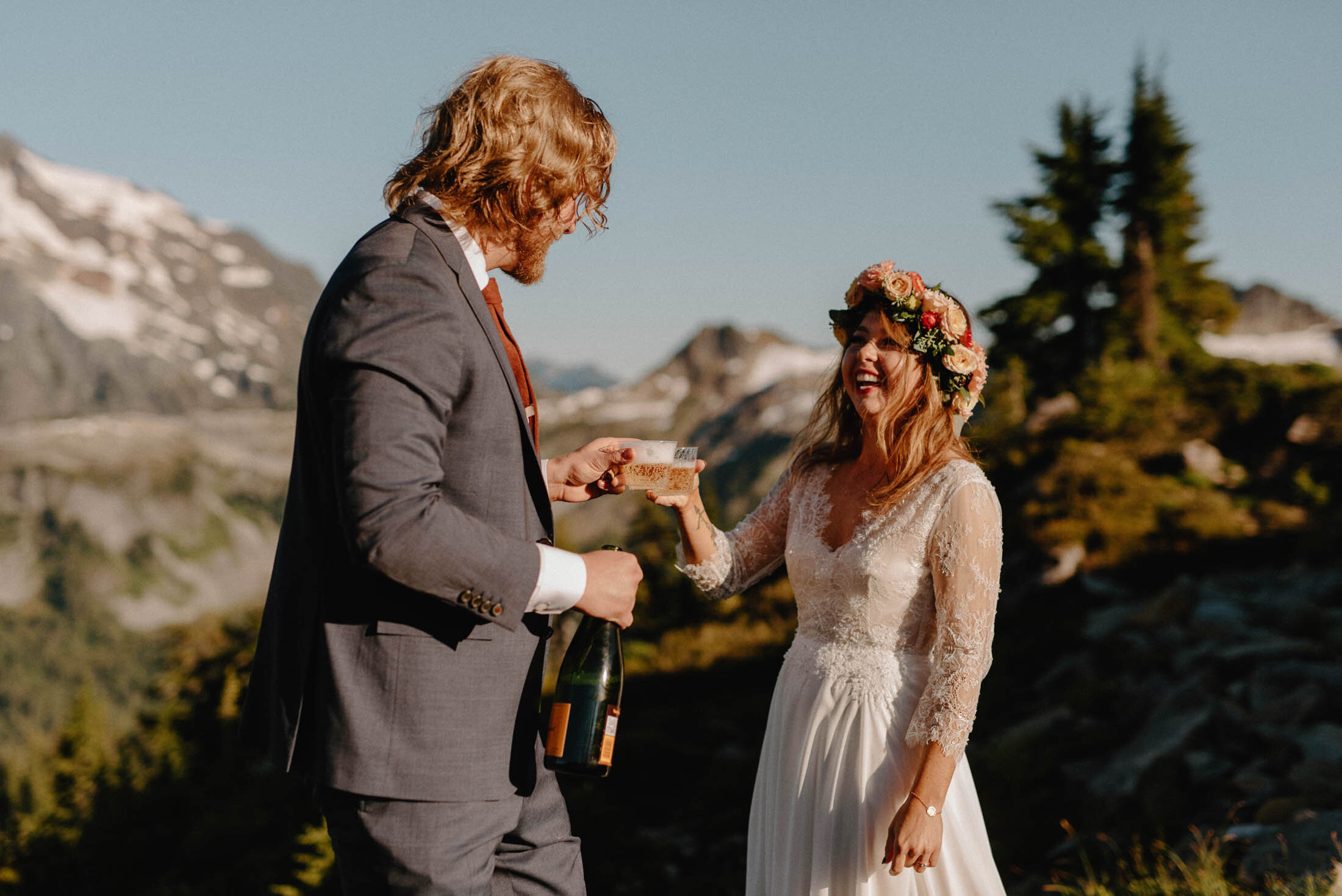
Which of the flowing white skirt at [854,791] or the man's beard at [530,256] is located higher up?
the man's beard at [530,256]

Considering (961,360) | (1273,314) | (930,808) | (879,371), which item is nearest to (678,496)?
(879,371)

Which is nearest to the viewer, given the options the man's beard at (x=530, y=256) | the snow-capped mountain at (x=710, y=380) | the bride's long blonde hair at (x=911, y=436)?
the man's beard at (x=530, y=256)

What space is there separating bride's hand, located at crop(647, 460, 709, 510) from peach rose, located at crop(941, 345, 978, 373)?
0.97 meters

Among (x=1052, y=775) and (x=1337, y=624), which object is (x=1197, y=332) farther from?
(x=1052, y=775)

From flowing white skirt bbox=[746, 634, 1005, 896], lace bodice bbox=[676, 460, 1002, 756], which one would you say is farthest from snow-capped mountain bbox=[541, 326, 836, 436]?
flowing white skirt bbox=[746, 634, 1005, 896]

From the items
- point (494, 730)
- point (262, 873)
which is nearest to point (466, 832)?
point (494, 730)

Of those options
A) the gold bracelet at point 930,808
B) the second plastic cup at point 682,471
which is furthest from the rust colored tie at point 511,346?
the gold bracelet at point 930,808

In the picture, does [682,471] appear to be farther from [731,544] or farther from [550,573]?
[550,573]

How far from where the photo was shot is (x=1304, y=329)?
36.7m

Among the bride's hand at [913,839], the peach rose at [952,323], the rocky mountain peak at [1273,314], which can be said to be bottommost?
the bride's hand at [913,839]

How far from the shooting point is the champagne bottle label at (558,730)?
260 centimetres

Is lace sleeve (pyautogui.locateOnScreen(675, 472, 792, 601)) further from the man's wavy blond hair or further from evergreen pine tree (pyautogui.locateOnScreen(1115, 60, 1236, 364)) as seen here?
evergreen pine tree (pyautogui.locateOnScreen(1115, 60, 1236, 364))

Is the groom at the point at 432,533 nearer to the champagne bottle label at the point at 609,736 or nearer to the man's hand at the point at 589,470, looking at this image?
the champagne bottle label at the point at 609,736

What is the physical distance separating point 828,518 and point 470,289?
72.9 inches
